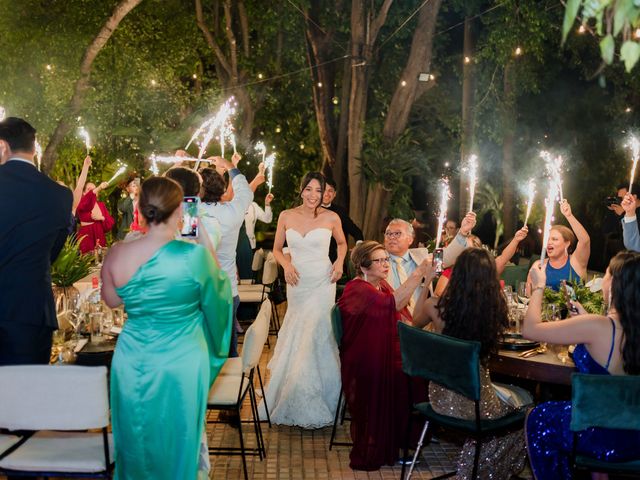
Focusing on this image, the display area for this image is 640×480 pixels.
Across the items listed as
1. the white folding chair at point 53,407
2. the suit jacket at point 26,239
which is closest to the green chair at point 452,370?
the white folding chair at point 53,407

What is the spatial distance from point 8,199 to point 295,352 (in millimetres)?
2488

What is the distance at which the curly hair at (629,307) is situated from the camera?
3568 millimetres

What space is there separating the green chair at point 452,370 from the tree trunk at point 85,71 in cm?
832

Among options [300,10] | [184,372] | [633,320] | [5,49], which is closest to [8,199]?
[184,372]

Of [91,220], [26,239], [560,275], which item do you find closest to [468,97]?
[91,220]

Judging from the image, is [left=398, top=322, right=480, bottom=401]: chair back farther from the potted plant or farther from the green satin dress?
the potted plant

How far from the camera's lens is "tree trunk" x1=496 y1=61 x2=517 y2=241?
14070 millimetres

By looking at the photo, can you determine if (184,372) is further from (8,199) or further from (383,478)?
(383,478)

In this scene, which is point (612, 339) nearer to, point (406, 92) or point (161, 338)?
point (161, 338)

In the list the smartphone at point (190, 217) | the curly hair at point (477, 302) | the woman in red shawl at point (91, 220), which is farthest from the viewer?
the woman in red shawl at point (91, 220)

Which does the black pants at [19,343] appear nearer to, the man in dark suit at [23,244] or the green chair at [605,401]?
the man in dark suit at [23,244]

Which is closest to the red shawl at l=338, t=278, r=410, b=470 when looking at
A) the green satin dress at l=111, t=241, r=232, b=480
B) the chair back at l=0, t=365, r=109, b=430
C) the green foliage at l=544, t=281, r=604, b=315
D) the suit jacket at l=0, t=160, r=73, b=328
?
the green foliage at l=544, t=281, r=604, b=315

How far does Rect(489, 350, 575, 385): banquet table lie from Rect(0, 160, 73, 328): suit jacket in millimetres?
2298

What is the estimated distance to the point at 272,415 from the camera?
557 centimetres
